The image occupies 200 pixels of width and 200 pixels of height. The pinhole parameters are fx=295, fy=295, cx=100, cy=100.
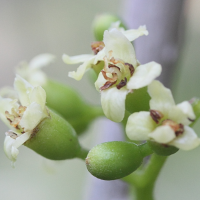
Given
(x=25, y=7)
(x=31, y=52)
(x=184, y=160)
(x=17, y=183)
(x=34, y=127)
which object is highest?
(x=34, y=127)

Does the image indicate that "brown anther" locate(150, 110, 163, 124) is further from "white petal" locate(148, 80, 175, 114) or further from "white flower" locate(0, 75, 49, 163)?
"white flower" locate(0, 75, 49, 163)

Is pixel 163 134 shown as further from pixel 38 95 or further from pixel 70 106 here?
pixel 70 106

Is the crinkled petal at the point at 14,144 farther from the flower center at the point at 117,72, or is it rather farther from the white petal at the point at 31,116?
the flower center at the point at 117,72

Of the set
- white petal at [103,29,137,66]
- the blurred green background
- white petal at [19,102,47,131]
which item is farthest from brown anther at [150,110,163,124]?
the blurred green background

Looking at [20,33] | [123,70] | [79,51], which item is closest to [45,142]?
[123,70]

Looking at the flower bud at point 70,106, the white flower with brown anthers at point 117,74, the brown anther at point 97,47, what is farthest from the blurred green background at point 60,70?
the white flower with brown anthers at point 117,74

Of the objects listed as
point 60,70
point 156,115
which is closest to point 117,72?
point 156,115

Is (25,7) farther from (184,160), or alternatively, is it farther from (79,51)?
(184,160)
